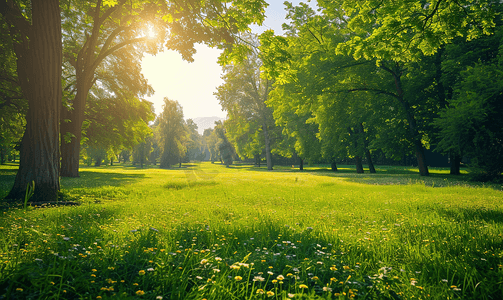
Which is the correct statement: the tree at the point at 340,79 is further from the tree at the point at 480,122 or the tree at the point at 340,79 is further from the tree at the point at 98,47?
the tree at the point at 98,47

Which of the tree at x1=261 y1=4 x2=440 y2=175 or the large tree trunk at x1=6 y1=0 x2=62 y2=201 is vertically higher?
the tree at x1=261 y1=4 x2=440 y2=175

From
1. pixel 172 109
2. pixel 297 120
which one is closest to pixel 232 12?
pixel 297 120

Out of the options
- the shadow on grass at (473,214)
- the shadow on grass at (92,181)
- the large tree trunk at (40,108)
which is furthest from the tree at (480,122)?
the shadow on grass at (92,181)

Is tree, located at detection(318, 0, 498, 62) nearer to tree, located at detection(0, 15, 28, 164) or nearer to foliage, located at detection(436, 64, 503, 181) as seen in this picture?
foliage, located at detection(436, 64, 503, 181)

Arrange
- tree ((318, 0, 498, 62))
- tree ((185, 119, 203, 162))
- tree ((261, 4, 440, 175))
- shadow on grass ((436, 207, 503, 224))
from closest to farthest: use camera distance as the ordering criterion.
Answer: shadow on grass ((436, 207, 503, 224)) < tree ((318, 0, 498, 62)) < tree ((261, 4, 440, 175)) < tree ((185, 119, 203, 162))

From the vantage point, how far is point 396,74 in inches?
819

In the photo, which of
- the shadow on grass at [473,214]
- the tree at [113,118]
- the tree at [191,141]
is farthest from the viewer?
the tree at [191,141]

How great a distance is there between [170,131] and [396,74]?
4169cm

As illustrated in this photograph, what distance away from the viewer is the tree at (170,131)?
164 feet

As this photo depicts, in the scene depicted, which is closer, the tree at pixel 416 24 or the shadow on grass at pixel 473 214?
the shadow on grass at pixel 473 214

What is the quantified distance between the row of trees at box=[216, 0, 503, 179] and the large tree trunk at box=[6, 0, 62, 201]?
19.5ft

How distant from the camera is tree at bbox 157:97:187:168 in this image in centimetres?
5003

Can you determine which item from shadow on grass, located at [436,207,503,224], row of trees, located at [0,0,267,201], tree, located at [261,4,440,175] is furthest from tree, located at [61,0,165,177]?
shadow on grass, located at [436,207,503,224]

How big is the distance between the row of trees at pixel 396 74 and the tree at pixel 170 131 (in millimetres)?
32748
